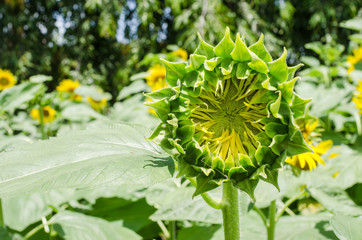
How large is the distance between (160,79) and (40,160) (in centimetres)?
161

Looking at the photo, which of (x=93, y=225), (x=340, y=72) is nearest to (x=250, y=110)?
(x=93, y=225)

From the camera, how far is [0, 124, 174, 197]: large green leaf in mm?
402

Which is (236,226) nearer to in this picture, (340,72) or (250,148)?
(250,148)

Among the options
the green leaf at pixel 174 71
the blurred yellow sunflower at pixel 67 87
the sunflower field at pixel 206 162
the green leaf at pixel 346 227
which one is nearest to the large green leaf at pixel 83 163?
the sunflower field at pixel 206 162

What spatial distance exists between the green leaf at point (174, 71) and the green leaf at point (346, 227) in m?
0.29

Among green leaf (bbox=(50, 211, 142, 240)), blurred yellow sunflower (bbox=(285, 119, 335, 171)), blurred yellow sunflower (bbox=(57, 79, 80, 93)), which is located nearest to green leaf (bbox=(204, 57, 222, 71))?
blurred yellow sunflower (bbox=(285, 119, 335, 171))

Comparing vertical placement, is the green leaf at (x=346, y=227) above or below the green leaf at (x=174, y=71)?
below

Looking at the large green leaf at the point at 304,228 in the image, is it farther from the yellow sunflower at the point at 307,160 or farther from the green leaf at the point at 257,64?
the green leaf at the point at 257,64

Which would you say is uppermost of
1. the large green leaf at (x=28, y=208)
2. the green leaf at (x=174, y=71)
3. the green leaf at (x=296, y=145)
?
the green leaf at (x=174, y=71)

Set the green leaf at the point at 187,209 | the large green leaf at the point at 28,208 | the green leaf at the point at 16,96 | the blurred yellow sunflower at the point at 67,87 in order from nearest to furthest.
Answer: the green leaf at the point at 187,209
the large green leaf at the point at 28,208
the green leaf at the point at 16,96
the blurred yellow sunflower at the point at 67,87

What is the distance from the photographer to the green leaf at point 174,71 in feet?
1.47

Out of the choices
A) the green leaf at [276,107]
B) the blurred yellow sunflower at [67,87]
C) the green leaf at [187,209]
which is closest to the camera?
the green leaf at [276,107]

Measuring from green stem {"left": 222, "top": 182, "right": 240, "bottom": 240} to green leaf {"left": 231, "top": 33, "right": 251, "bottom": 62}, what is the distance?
0.16 m

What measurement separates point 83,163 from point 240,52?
23 cm
